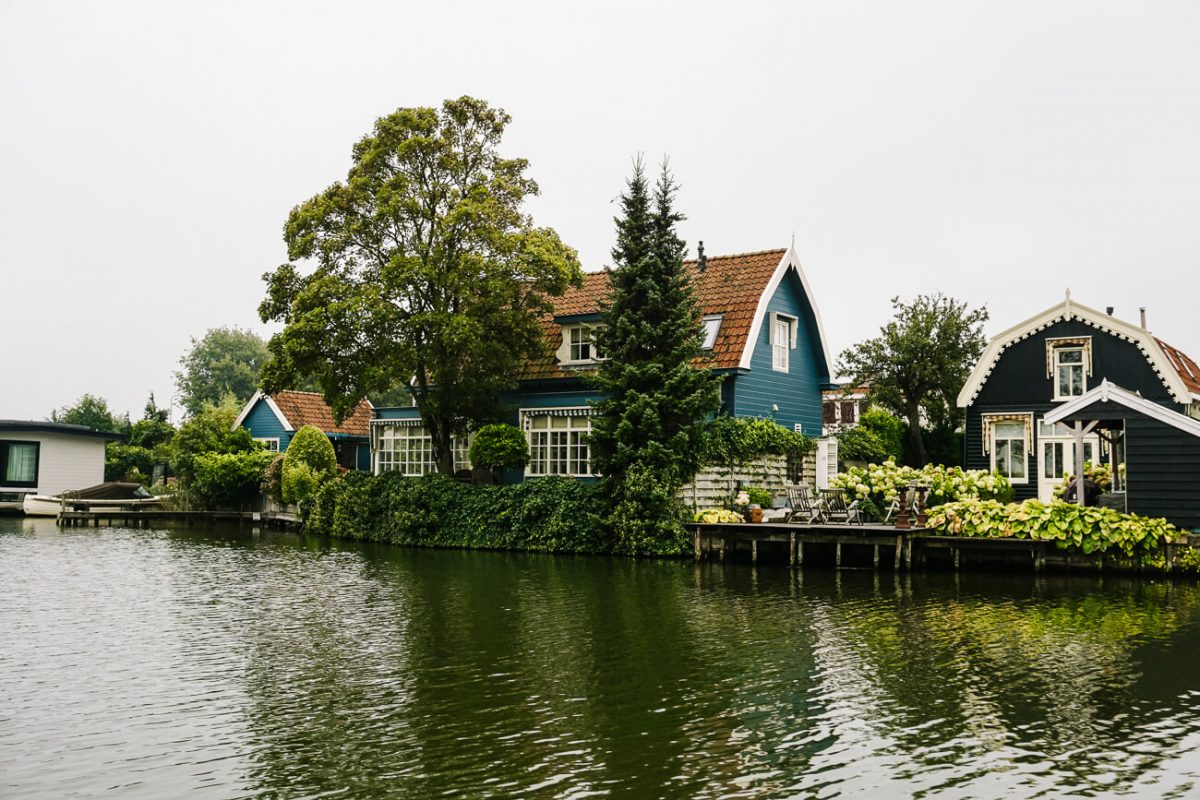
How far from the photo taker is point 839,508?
28031mm

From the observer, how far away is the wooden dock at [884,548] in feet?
75.5

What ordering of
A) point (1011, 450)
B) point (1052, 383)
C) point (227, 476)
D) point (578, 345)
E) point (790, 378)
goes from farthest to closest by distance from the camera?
point (227, 476) < point (1011, 450) < point (1052, 383) < point (578, 345) < point (790, 378)

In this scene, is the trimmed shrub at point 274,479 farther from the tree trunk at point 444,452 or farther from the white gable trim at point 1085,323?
the white gable trim at point 1085,323

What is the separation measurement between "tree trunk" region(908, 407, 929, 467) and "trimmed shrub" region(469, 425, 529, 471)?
54.5ft

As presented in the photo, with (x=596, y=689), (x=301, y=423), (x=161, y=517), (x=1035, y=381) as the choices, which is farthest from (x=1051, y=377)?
(x=161, y=517)

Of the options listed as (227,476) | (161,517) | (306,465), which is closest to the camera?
(306,465)

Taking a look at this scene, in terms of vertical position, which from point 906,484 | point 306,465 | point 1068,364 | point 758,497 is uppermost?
point 1068,364

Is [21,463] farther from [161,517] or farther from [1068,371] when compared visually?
[1068,371]

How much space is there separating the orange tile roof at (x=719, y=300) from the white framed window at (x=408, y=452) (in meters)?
4.35

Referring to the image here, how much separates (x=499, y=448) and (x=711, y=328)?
23.5 ft

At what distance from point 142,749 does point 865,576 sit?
1729cm

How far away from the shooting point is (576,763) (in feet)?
29.8

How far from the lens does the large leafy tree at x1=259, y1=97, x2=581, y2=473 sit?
100.0ft

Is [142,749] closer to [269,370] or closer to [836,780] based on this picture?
[836,780]
